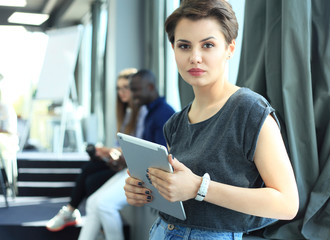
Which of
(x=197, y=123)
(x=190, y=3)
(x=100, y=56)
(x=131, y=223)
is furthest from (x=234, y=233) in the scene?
(x=100, y=56)

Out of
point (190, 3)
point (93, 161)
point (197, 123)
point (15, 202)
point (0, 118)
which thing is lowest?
point (15, 202)

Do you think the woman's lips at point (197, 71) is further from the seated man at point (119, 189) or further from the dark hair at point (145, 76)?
the dark hair at point (145, 76)

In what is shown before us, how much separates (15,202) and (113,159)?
78.4 inches

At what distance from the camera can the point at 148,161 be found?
97 cm

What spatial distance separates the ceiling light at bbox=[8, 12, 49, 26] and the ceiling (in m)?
0.09

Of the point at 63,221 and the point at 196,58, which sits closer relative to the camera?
the point at 196,58

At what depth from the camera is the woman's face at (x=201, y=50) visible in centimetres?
99

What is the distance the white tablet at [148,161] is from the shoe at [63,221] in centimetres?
234

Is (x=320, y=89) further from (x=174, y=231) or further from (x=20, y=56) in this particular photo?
(x=20, y=56)

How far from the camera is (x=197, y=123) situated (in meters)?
1.04

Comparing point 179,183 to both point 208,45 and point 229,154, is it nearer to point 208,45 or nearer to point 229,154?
point 229,154

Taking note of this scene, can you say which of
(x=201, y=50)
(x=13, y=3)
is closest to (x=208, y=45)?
(x=201, y=50)

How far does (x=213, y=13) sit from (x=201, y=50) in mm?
94

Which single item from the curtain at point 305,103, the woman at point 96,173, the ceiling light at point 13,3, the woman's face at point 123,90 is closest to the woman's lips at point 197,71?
the curtain at point 305,103
